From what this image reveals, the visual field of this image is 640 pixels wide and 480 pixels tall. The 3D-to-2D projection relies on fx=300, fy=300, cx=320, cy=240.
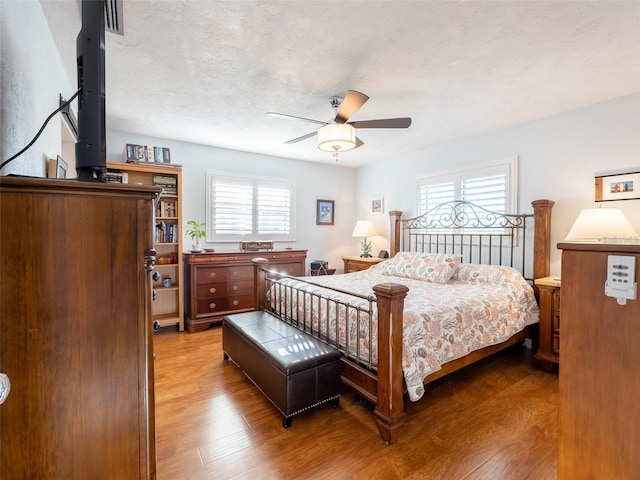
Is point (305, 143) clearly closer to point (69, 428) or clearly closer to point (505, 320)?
point (505, 320)

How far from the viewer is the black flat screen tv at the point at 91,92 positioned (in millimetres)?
1014

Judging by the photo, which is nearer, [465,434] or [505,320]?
[465,434]

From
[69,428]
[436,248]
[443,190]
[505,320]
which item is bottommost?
[505,320]

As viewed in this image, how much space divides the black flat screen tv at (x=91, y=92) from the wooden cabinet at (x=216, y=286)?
2839 millimetres

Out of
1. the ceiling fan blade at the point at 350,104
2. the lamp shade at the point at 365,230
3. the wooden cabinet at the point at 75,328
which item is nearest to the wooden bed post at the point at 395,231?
the lamp shade at the point at 365,230

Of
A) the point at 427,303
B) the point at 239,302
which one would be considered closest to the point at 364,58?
the point at 427,303

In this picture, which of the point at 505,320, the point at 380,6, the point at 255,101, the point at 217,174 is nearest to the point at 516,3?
the point at 380,6

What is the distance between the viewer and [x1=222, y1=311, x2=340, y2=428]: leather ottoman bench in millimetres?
1904

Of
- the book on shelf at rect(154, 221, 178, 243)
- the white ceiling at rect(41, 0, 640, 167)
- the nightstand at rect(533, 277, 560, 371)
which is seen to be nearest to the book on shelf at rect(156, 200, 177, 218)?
the book on shelf at rect(154, 221, 178, 243)

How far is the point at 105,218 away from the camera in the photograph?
2.91ft

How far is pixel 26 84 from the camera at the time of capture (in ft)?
4.75

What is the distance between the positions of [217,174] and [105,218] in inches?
143

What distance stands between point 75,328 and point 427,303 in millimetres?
2115

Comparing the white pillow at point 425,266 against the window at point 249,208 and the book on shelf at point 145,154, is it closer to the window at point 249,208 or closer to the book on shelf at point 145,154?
the window at point 249,208
